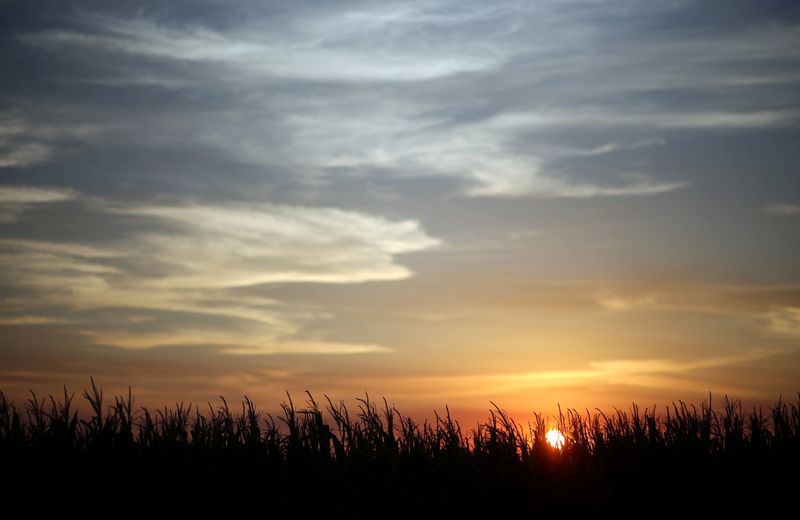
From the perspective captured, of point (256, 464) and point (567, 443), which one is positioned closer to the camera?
point (256, 464)

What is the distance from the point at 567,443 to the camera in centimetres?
1903

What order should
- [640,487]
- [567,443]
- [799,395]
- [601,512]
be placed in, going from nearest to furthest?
[601,512]
[640,487]
[567,443]
[799,395]

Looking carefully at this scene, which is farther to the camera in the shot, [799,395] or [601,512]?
[799,395]

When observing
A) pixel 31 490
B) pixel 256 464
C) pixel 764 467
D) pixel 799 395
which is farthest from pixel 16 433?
pixel 799 395

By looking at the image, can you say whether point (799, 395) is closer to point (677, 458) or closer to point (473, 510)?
point (677, 458)

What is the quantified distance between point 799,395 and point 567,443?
21.4 feet

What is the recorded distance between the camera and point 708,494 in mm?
17797

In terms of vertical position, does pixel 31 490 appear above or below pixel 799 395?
below

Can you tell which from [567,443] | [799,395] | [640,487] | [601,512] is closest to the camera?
[601,512]

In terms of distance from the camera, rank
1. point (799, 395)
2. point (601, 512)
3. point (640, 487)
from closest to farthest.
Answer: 1. point (601, 512)
2. point (640, 487)
3. point (799, 395)

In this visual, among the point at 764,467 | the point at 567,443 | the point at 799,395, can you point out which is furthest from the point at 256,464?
the point at 799,395

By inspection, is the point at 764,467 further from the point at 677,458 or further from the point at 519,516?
the point at 519,516

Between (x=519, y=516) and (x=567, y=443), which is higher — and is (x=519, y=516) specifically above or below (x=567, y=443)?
below

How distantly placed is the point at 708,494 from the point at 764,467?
1.81 metres
